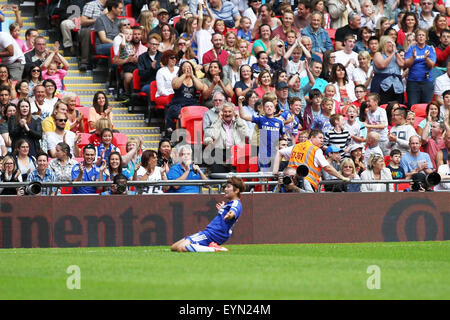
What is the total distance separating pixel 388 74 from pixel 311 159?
5661mm

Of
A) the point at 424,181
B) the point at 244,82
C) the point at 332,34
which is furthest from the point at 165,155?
the point at 332,34

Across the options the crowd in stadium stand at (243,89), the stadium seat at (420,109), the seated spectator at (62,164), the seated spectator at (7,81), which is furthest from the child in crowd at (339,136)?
the seated spectator at (7,81)

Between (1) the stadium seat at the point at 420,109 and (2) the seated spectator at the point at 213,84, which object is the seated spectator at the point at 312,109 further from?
(1) the stadium seat at the point at 420,109

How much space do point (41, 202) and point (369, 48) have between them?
9.75 m

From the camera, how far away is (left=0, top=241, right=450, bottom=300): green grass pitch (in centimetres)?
951

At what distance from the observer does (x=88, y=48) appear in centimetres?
2200

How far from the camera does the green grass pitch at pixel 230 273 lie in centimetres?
951

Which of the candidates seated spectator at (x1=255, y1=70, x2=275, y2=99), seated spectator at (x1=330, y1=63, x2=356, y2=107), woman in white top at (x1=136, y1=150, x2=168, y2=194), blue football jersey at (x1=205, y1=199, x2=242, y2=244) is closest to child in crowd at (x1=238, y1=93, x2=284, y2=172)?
seated spectator at (x1=255, y1=70, x2=275, y2=99)

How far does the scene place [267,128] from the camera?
1831 cm

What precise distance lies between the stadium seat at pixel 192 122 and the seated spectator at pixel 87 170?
8.55 ft

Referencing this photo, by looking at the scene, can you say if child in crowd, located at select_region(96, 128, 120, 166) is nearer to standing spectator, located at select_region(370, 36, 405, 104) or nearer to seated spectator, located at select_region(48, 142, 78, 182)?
seated spectator, located at select_region(48, 142, 78, 182)

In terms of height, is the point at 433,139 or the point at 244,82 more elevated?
the point at 244,82

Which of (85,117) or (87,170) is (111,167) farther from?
(85,117)
